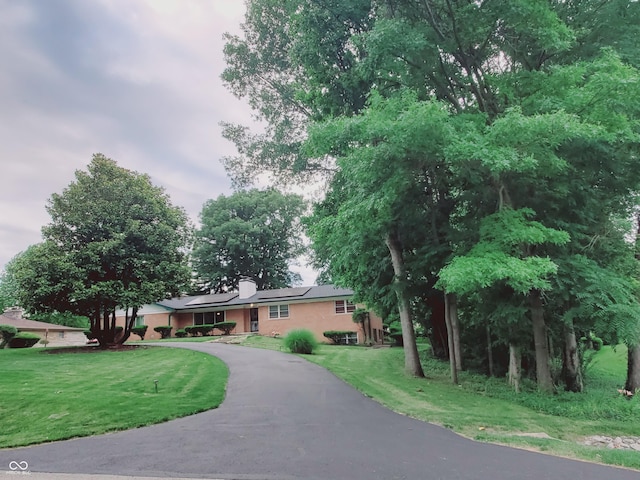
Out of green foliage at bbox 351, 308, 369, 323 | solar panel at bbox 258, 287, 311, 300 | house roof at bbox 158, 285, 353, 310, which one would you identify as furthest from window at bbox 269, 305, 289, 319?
green foliage at bbox 351, 308, 369, 323

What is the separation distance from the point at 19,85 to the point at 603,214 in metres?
16.9

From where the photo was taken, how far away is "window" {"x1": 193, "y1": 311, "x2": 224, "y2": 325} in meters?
35.3

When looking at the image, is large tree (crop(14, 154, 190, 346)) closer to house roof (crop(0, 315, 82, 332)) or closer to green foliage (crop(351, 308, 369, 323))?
green foliage (crop(351, 308, 369, 323))

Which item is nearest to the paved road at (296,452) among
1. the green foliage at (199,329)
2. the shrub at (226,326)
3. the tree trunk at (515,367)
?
the tree trunk at (515,367)

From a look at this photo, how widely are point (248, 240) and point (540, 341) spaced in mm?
41120

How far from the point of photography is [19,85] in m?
12.3

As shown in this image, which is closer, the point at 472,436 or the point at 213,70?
the point at 472,436

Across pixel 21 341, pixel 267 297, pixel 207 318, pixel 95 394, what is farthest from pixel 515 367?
pixel 207 318

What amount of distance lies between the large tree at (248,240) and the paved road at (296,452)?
4129cm

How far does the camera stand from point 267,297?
3300 centimetres

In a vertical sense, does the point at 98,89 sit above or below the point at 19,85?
above

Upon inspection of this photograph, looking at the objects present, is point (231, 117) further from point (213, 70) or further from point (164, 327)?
point (164, 327)

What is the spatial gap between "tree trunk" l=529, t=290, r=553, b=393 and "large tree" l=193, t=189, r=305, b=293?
4010 centimetres

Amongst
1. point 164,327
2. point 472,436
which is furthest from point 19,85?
point 164,327
